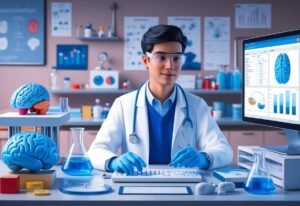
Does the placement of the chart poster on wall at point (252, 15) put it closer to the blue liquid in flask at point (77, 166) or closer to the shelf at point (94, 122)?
the shelf at point (94, 122)

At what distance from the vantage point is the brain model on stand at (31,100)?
1.97 m

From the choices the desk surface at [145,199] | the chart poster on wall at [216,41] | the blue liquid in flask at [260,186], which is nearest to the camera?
the desk surface at [145,199]

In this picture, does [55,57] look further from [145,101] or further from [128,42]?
[145,101]

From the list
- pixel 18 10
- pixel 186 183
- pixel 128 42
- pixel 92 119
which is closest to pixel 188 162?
pixel 186 183

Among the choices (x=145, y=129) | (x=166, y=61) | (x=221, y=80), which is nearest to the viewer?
(x=166, y=61)

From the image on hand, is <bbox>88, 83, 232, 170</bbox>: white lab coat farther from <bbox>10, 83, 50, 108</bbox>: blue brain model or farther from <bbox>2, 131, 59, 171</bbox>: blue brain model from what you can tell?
<bbox>2, 131, 59, 171</bbox>: blue brain model

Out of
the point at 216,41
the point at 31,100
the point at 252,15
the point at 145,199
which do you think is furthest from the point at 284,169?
the point at 252,15

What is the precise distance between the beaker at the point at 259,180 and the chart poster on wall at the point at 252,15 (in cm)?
327

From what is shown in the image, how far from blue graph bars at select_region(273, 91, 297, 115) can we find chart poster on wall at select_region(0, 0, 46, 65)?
321 cm

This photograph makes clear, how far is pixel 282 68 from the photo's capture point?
69.6 inches

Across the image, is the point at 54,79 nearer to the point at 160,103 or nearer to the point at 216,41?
the point at 216,41

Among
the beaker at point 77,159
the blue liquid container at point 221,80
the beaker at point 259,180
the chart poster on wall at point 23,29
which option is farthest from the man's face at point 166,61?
the chart poster on wall at point 23,29

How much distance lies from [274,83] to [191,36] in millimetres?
2936

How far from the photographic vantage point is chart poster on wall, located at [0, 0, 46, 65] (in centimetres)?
462
